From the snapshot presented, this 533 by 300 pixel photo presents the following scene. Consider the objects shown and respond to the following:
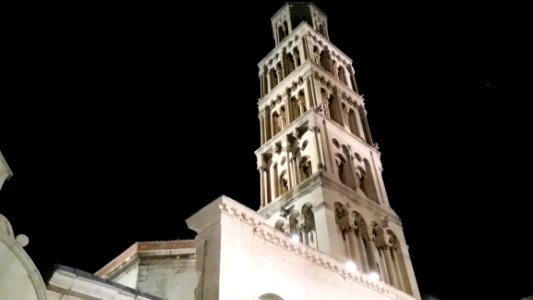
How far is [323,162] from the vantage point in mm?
25594

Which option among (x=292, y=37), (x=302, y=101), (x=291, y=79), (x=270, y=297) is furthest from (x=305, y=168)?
(x=270, y=297)

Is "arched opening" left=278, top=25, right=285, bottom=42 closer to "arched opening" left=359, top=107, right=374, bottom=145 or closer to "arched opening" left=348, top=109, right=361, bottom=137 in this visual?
"arched opening" left=359, top=107, right=374, bottom=145

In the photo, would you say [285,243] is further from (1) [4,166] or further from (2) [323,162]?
(2) [323,162]

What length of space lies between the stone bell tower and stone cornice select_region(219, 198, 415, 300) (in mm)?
4504

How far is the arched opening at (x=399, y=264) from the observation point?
23.5 metres

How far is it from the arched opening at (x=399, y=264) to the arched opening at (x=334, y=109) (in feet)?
27.7

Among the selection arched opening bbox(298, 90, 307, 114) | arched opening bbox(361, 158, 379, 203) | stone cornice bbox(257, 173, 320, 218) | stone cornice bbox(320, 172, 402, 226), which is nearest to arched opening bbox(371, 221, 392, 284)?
stone cornice bbox(320, 172, 402, 226)

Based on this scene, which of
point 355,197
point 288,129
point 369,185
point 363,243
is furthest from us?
point 288,129

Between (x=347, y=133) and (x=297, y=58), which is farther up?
(x=297, y=58)

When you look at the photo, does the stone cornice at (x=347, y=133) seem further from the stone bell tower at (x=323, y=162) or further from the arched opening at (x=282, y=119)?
the arched opening at (x=282, y=119)

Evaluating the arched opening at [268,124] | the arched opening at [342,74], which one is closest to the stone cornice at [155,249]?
the arched opening at [268,124]

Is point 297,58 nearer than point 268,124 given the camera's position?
No

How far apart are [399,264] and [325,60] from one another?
1722 centimetres

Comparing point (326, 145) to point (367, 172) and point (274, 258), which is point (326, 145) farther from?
point (274, 258)
